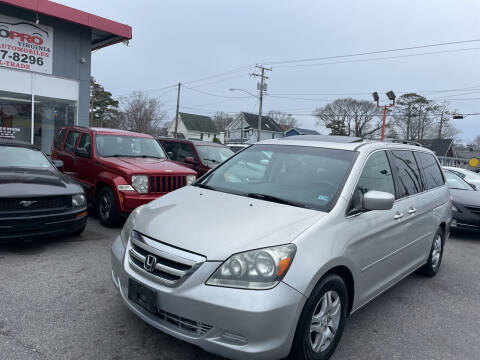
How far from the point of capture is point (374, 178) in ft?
11.6

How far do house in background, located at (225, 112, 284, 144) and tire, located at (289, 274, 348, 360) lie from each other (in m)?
57.9

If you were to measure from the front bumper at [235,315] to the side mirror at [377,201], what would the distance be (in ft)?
3.49

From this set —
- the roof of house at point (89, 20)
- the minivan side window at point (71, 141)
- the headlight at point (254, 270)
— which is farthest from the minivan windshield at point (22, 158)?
the roof of house at point (89, 20)

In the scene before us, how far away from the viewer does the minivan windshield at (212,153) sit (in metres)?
9.80

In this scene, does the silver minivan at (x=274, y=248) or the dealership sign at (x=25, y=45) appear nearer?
the silver minivan at (x=274, y=248)

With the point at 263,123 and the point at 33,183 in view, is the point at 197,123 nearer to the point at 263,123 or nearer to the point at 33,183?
the point at 263,123

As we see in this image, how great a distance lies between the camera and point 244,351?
2.27 metres

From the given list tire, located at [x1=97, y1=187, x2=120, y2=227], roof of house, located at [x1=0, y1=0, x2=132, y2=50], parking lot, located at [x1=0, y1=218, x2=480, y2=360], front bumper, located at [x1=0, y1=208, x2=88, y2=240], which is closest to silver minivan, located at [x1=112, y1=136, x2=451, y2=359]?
parking lot, located at [x1=0, y1=218, x2=480, y2=360]

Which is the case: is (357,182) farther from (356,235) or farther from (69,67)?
(69,67)

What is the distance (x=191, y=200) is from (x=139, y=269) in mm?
826

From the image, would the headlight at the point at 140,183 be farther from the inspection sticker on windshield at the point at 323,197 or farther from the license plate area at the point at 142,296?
the inspection sticker on windshield at the point at 323,197

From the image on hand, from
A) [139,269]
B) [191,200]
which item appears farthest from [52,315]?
[191,200]

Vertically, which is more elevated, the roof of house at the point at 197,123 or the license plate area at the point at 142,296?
the roof of house at the point at 197,123

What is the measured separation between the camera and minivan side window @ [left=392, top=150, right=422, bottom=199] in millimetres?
3982
